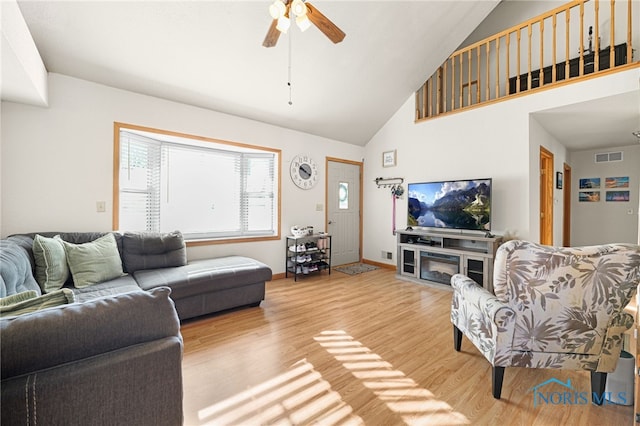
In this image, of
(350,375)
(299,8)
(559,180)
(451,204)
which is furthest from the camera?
(559,180)

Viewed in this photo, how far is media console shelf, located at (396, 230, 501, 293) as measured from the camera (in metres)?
3.48

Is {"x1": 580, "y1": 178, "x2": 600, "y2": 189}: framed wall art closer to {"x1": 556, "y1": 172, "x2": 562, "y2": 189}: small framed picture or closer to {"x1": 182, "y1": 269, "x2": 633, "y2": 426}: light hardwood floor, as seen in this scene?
{"x1": 556, "y1": 172, "x2": 562, "y2": 189}: small framed picture

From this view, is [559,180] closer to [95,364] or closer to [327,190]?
[327,190]

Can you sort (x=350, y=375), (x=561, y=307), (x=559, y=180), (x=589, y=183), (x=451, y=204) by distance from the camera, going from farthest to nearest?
(x=589, y=183)
(x=559, y=180)
(x=451, y=204)
(x=350, y=375)
(x=561, y=307)

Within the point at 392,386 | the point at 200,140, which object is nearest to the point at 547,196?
the point at 392,386

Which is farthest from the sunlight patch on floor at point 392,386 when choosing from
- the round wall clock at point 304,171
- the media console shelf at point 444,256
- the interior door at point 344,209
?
the interior door at point 344,209

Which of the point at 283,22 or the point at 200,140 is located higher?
the point at 283,22

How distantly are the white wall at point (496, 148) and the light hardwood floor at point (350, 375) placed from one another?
201cm

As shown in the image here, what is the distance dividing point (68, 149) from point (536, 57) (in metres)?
6.72

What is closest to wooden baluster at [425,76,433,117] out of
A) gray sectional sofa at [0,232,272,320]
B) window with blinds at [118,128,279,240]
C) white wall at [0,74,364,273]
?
window with blinds at [118,128,279,240]

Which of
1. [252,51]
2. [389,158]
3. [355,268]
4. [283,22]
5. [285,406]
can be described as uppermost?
[252,51]

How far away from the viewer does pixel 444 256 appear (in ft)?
12.8

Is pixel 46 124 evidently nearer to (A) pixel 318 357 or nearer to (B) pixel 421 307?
(A) pixel 318 357

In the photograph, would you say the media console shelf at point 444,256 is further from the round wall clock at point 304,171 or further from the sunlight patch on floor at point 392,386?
the sunlight patch on floor at point 392,386
